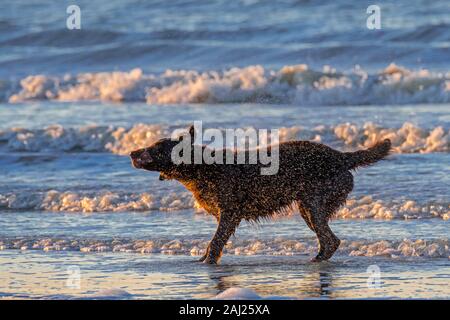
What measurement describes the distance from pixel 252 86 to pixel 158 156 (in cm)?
1204

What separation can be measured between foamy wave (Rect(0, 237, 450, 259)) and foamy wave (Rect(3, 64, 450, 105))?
32.8ft

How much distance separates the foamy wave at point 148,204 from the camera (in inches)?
501

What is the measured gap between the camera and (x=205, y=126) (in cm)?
1925

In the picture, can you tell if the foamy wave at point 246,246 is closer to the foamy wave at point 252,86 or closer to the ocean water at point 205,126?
the ocean water at point 205,126

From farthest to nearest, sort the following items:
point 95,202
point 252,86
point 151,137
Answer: point 252,86 → point 151,137 → point 95,202

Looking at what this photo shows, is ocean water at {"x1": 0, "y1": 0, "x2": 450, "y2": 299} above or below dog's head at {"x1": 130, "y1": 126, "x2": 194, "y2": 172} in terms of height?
below

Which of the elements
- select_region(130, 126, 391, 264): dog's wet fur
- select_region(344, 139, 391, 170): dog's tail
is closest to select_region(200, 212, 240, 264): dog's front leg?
select_region(130, 126, 391, 264): dog's wet fur

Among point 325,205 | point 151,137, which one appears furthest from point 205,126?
point 325,205

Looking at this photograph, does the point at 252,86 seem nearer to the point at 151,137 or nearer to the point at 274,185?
the point at 151,137

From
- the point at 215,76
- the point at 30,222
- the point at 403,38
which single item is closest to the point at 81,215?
the point at 30,222

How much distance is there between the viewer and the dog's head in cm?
1120

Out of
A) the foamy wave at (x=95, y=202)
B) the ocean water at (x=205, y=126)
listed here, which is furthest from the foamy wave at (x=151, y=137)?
the foamy wave at (x=95, y=202)

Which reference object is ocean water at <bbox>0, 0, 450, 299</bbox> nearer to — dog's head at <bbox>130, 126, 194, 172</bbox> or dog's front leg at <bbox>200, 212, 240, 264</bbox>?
dog's front leg at <bbox>200, 212, 240, 264</bbox>
